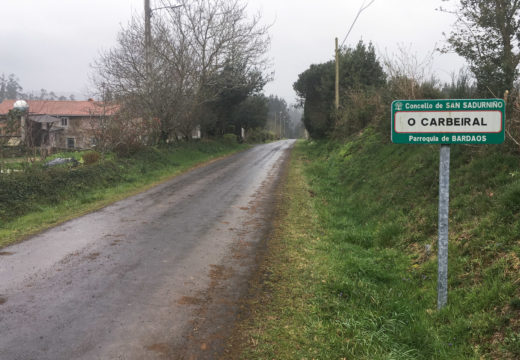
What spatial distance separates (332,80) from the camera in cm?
2897

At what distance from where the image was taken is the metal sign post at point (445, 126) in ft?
12.4

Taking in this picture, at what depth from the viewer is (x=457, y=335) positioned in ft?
11.9

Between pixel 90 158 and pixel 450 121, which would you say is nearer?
pixel 450 121

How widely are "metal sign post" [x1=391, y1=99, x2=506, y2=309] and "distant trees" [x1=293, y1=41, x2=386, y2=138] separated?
19.4 metres

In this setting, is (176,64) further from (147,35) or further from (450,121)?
(450,121)

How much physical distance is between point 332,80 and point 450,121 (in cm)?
2627

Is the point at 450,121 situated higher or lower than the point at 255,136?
lower

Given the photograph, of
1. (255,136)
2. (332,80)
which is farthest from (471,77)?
(255,136)

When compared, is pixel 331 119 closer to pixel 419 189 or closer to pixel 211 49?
pixel 211 49

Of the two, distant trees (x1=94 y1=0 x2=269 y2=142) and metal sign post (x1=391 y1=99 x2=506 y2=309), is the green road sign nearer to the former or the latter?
metal sign post (x1=391 y1=99 x2=506 y2=309)

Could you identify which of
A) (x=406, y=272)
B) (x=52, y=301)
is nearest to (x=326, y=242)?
(x=406, y=272)

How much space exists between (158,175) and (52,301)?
38.5 ft

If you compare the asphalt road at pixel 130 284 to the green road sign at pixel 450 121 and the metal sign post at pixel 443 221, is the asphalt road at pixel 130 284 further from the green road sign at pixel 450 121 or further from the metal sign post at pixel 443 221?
the green road sign at pixel 450 121

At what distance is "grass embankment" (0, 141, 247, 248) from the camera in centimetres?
843
